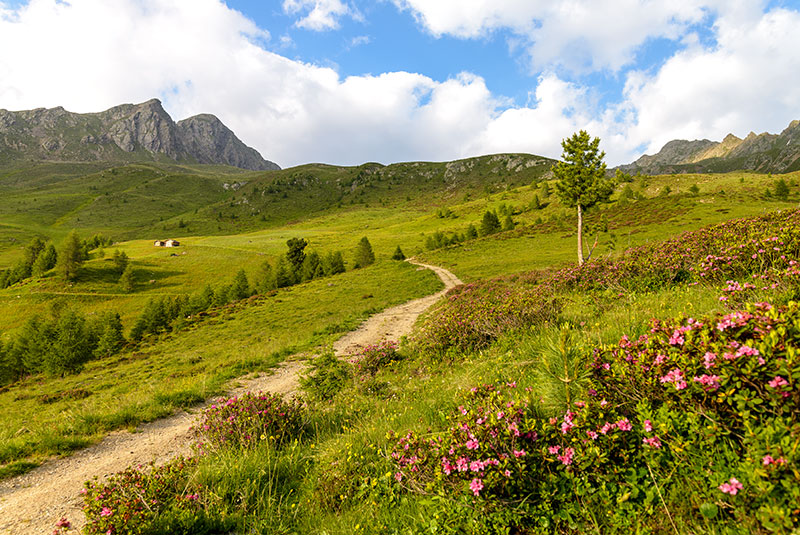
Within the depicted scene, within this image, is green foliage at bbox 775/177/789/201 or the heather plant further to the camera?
green foliage at bbox 775/177/789/201

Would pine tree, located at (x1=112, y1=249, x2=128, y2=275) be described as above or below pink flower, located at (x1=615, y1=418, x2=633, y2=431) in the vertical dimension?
below

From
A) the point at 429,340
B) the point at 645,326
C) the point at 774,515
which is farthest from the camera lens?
the point at 429,340

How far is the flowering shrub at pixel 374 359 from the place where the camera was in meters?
10.7

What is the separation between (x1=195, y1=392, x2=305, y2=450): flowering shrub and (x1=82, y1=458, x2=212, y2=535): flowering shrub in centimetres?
103

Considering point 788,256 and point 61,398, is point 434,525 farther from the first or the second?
point 61,398

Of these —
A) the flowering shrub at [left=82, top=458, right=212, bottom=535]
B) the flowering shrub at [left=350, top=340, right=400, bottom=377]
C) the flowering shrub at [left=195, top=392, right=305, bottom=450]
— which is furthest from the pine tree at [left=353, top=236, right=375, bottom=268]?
the flowering shrub at [left=82, top=458, right=212, bottom=535]

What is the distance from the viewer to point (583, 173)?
2989 centimetres

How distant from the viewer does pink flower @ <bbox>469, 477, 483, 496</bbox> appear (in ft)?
9.23

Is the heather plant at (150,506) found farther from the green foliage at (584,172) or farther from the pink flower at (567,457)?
the green foliage at (584,172)

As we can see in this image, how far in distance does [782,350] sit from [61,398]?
27.3m

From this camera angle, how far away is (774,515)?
174cm

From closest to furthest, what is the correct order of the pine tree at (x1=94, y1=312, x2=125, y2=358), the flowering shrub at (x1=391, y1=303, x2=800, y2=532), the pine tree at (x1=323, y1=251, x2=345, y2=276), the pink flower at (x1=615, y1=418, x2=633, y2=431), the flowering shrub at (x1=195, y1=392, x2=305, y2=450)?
the flowering shrub at (x1=391, y1=303, x2=800, y2=532)
the pink flower at (x1=615, y1=418, x2=633, y2=431)
the flowering shrub at (x1=195, y1=392, x2=305, y2=450)
the pine tree at (x1=94, y1=312, x2=125, y2=358)
the pine tree at (x1=323, y1=251, x2=345, y2=276)

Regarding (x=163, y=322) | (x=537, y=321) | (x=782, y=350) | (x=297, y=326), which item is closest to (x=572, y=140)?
Result: (x=537, y=321)

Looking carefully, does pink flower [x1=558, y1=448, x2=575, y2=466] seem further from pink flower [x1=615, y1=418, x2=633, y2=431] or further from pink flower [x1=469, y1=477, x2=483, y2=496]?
pink flower [x1=469, y1=477, x2=483, y2=496]
